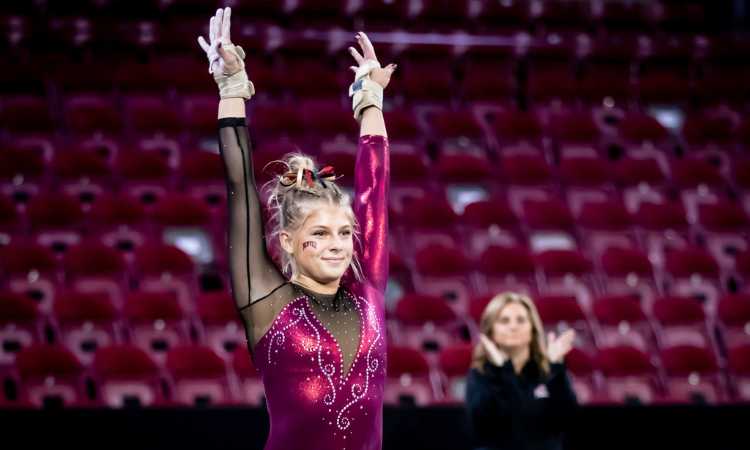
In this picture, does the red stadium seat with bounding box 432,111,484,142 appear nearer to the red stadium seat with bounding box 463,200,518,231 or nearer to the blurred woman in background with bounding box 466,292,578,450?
the red stadium seat with bounding box 463,200,518,231

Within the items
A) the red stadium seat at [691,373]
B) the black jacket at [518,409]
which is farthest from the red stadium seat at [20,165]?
the red stadium seat at [691,373]

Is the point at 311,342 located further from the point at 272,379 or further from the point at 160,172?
the point at 160,172

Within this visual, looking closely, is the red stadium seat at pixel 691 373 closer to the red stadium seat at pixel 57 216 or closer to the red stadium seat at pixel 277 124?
the red stadium seat at pixel 277 124

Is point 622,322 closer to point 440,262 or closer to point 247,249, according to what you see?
point 440,262

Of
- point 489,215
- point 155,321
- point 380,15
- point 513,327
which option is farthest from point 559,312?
point 380,15

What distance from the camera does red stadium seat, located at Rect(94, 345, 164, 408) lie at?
410 cm

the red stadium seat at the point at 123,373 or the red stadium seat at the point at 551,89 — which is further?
the red stadium seat at the point at 551,89

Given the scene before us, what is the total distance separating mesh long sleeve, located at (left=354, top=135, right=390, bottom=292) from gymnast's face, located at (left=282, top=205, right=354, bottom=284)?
0.11 meters

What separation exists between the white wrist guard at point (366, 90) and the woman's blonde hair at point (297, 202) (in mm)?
226

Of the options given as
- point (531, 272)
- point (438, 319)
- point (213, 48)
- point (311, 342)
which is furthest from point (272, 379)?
point (531, 272)

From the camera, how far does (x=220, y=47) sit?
1.80 meters

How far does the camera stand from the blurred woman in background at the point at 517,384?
2982 millimetres

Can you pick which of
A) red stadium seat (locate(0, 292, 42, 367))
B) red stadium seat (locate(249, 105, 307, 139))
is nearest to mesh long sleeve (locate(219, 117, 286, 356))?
red stadium seat (locate(0, 292, 42, 367))

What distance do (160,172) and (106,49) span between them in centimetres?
193
